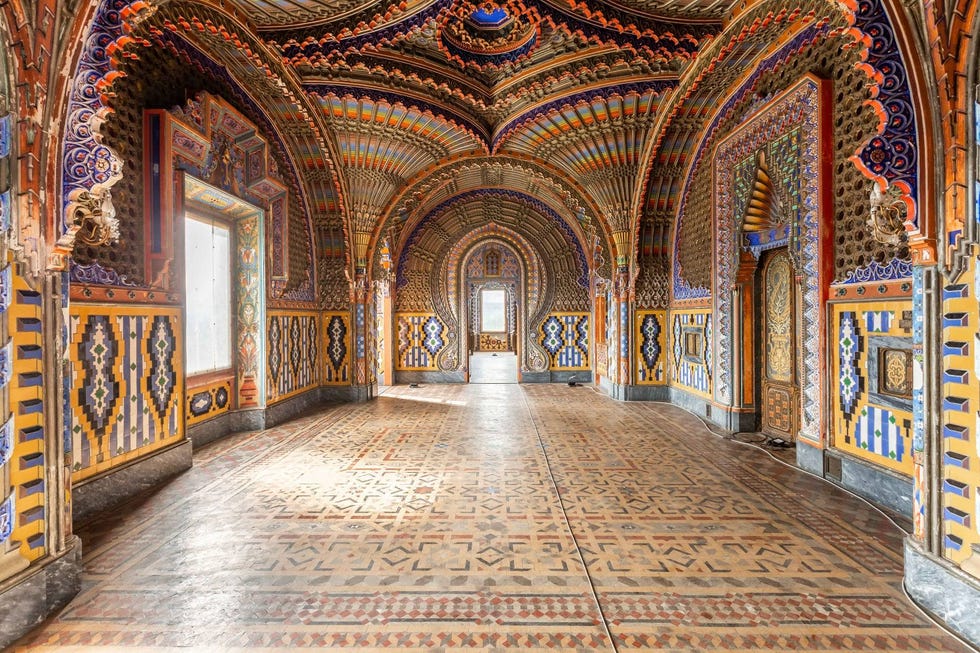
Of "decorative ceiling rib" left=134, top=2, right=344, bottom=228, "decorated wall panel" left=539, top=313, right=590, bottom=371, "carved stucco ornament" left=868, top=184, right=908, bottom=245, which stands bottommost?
"decorated wall panel" left=539, top=313, right=590, bottom=371

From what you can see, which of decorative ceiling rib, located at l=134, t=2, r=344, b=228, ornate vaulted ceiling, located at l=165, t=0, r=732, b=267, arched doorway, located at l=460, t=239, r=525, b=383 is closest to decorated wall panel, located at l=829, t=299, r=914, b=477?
ornate vaulted ceiling, located at l=165, t=0, r=732, b=267

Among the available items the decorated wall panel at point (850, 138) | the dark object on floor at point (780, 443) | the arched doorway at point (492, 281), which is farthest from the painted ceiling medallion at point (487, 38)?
the arched doorway at point (492, 281)

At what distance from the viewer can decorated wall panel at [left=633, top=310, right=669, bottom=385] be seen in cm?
930

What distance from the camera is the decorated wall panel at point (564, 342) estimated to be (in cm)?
1255

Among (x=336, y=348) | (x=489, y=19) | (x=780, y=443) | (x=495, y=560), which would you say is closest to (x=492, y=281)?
(x=336, y=348)

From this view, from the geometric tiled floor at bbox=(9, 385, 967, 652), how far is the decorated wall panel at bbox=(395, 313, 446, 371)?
7093 mm

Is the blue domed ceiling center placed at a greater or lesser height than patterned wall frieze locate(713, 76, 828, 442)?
greater

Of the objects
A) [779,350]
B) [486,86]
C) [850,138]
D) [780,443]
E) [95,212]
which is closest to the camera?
[95,212]

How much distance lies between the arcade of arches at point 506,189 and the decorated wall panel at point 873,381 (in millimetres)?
27

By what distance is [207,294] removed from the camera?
640cm

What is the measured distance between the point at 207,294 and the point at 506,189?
7.80 metres

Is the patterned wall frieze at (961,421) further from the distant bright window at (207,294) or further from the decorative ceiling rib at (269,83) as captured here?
the distant bright window at (207,294)

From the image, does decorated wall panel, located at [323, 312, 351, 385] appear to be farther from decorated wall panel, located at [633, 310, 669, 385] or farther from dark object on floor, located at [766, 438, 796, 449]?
dark object on floor, located at [766, 438, 796, 449]

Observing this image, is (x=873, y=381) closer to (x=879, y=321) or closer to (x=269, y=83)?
(x=879, y=321)
